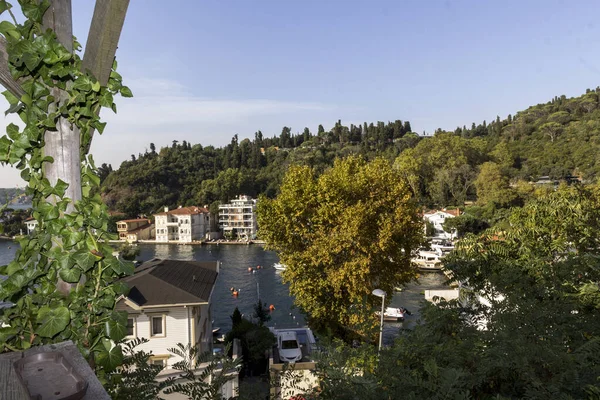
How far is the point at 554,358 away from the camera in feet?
7.27

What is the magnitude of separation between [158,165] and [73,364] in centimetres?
8021

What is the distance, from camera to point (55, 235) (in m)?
1.44

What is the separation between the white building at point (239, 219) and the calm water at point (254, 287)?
8.87 meters

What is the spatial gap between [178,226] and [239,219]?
8448mm

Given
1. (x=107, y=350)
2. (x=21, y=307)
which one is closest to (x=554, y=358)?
(x=107, y=350)

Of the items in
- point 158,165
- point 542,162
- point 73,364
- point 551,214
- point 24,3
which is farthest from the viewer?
point 158,165

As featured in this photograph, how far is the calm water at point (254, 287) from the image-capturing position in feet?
68.9

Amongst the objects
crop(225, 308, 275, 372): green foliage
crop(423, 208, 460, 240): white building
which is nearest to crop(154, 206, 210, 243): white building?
crop(423, 208, 460, 240): white building

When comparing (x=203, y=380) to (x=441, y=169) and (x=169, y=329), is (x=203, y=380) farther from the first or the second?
(x=441, y=169)

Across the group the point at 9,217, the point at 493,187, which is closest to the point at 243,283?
the point at 9,217

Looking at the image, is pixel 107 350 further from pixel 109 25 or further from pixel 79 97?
pixel 109 25

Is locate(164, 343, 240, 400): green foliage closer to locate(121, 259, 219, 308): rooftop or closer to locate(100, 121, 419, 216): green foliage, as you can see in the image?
locate(121, 259, 219, 308): rooftop

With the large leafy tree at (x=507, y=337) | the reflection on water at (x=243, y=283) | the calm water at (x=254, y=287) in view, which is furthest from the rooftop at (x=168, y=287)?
the large leafy tree at (x=507, y=337)

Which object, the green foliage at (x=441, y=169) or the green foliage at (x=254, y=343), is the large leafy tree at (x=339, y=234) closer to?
the green foliage at (x=254, y=343)
